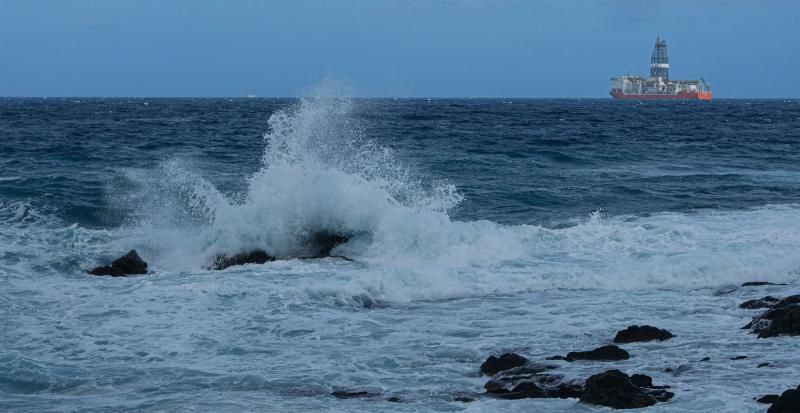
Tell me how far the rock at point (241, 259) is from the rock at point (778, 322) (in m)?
6.64

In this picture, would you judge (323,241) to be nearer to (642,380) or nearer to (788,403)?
(642,380)

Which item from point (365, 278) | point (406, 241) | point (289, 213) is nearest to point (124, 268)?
point (289, 213)

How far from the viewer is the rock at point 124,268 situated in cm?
1186

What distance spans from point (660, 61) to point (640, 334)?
443 ft

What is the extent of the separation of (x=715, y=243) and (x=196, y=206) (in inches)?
333

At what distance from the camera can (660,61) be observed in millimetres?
136625

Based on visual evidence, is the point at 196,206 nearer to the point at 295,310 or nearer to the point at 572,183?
the point at 295,310

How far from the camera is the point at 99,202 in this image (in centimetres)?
1722

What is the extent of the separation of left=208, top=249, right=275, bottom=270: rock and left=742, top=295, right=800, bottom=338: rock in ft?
21.8

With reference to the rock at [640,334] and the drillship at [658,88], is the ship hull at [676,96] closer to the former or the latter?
the drillship at [658,88]

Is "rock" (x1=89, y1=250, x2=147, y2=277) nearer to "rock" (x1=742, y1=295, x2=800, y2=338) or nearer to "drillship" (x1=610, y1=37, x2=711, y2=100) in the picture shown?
"rock" (x1=742, y1=295, x2=800, y2=338)

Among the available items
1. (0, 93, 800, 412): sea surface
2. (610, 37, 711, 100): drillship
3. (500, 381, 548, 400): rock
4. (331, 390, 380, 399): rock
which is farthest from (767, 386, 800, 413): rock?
(610, 37, 711, 100): drillship

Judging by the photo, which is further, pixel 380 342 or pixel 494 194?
pixel 494 194

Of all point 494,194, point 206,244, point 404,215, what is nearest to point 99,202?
point 206,244
